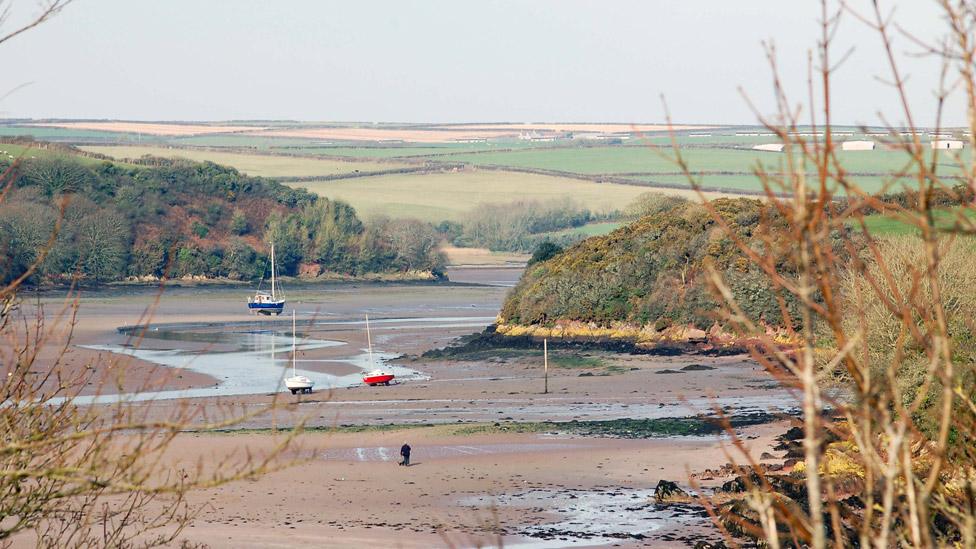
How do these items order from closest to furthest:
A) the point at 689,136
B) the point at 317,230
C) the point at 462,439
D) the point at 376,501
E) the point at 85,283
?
the point at 376,501
the point at 462,439
the point at 85,283
the point at 317,230
the point at 689,136

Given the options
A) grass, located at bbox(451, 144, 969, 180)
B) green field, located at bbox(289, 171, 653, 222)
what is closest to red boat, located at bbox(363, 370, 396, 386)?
green field, located at bbox(289, 171, 653, 222)

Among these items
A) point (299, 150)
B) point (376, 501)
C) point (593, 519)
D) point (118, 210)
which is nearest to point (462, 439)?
point (376, 501)

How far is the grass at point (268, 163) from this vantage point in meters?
138

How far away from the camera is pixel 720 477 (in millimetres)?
19875

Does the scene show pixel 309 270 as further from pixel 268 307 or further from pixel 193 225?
pixel 268 307

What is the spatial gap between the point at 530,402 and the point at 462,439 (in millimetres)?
6497

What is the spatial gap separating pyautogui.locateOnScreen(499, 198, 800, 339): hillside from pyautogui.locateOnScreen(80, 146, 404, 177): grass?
8752 centimetres

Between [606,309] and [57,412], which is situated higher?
[57,412]

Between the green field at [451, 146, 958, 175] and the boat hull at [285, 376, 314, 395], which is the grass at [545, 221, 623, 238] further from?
the boat hull at [285, 376, 314, 395]

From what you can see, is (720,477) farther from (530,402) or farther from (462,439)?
(530,402)

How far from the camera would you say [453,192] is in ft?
459

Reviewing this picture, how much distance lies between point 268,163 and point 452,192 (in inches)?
954

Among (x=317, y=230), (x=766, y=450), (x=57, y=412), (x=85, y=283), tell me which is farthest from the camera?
(x=317, y=230)

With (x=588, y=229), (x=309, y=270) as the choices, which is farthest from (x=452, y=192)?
(x=309, y=270)
